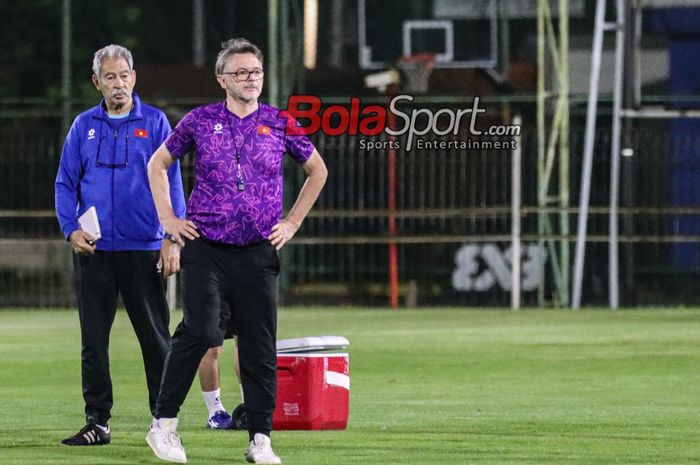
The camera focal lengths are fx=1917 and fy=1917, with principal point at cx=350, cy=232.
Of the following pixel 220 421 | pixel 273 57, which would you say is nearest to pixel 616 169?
pixel 273 57

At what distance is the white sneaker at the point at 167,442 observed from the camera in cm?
867

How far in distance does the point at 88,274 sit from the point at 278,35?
18.1 m

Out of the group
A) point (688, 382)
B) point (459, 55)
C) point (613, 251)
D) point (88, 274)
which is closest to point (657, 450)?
point (88, 274)

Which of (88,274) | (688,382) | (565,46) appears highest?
(565,46)

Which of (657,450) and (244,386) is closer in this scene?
(244,386)

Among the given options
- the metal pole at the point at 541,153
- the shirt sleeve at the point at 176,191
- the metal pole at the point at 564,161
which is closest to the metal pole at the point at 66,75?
the metal pole at the point at 541,153

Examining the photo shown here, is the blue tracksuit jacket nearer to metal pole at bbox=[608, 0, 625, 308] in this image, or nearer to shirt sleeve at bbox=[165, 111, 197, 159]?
shirt sleeve at bbox=[165, 111, 197, 159]

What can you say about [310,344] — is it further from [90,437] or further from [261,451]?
[261,451]

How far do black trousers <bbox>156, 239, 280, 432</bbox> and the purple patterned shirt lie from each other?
3.8 inches

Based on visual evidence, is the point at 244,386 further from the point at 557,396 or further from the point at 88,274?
the point at 557,396

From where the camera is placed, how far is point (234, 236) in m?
8.59

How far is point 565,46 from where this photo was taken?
2280cm

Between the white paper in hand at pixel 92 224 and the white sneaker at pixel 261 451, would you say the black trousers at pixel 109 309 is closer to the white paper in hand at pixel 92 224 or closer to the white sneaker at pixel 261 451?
the white paper in hand at pixel 92 224

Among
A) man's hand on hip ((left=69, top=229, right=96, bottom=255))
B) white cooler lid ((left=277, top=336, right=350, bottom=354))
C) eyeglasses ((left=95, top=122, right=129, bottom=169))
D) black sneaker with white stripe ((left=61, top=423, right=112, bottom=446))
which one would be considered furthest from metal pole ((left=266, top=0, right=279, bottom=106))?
black sneaker with white stripe ((left=61, top=423, right=112, bottom=446))
